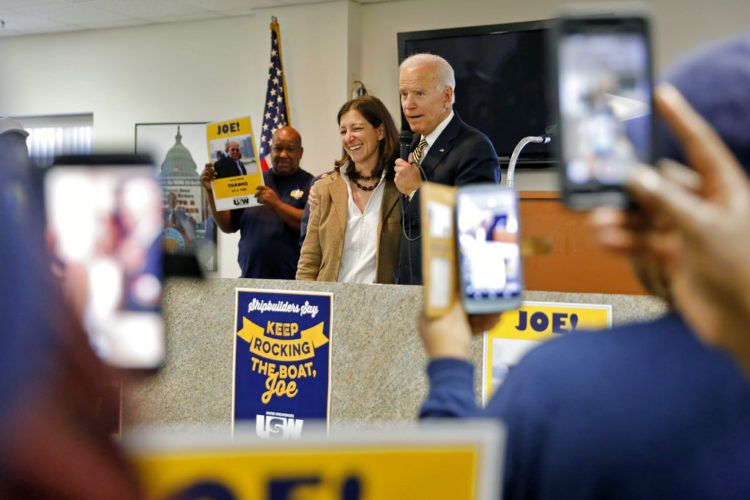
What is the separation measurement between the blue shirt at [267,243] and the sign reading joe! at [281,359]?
153 cm

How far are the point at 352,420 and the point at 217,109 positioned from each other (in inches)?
231

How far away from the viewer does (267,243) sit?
4012 mm

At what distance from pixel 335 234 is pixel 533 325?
0.95 meters

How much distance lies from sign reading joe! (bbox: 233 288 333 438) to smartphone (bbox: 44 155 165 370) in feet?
6.09

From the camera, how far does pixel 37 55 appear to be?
346 inches

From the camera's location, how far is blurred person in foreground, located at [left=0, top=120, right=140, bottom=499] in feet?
1.31

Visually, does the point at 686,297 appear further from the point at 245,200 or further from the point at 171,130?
the point at 171,130

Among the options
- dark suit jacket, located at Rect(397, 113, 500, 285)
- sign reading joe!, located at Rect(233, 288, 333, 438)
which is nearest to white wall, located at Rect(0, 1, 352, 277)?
dark suit jacket, located at Rect(397, 113, 500, 285)

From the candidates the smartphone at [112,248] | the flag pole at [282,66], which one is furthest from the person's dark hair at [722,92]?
the flag pole at [282,66]

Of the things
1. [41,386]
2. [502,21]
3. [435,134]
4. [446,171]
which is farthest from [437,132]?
[502,21]

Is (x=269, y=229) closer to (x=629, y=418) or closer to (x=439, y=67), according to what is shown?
(x=439, y=67)

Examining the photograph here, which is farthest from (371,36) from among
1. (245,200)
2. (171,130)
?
(245,200)

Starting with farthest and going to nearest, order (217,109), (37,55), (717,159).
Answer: (37,55) → (217,109) → (717,159)

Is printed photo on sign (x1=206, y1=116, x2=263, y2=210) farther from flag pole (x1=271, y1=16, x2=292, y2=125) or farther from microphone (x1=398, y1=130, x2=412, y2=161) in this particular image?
flag pole (x1=271, y1=16, x2=292, y2=125)
